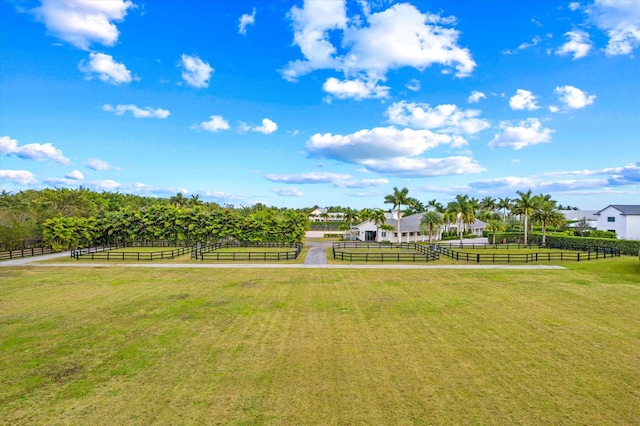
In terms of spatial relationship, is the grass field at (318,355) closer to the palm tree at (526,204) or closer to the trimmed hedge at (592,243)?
the trimmed hedge at (592,243)

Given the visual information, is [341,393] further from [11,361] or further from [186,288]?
[186,288]

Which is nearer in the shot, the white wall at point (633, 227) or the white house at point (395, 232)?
the white wall at point (633, 227)

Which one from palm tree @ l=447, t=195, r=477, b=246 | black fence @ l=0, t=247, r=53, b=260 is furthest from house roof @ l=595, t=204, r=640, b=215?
black fence @ l=0, t=247, r=53, b=260

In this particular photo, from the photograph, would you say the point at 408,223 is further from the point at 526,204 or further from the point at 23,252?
the point at 23,252

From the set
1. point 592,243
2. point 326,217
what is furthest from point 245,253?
point 326,217

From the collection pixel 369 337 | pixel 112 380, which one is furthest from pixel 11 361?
pixel 369 337

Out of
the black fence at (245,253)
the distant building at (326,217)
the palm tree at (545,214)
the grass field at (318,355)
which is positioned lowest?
the grass field at (318,355)

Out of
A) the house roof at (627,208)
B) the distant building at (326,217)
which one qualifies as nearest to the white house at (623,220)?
the house roof at (627,208)

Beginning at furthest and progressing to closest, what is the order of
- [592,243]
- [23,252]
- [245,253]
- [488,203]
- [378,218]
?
[488,203] < [378,218] < [592,243] < [245,253] < [23,252]
